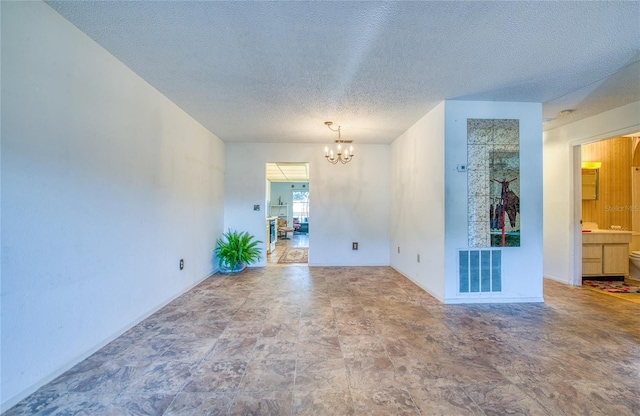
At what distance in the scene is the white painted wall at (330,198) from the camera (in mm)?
5051

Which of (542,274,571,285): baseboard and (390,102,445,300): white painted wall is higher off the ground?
(390,102,445,300): white painted wall

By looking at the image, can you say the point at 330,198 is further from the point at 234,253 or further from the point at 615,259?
the point at 615,259

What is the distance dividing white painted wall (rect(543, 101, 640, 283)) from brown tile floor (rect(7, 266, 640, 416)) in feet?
3.14

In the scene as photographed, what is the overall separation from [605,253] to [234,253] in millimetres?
5989

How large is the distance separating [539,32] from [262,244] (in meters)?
4.60

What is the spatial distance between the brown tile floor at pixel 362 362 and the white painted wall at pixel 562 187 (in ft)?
3.14

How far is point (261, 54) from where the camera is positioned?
2.12 m

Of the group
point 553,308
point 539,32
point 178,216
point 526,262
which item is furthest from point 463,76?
point 178,216

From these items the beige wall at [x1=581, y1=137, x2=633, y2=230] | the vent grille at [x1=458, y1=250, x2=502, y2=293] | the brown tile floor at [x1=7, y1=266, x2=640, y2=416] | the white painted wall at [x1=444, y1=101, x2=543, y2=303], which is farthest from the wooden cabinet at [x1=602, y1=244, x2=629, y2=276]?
the vent grille at [x1=458, y1=250, x2=502, y2=293]

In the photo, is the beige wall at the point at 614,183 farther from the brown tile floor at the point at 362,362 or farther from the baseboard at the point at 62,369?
the baseboard at the point at 62,369

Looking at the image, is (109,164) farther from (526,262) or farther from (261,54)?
(526,262)

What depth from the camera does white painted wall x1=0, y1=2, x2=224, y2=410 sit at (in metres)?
1.46

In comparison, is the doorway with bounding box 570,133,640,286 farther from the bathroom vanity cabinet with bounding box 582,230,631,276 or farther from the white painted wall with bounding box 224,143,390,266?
the white painted wall with bounding box 224,143,390,266

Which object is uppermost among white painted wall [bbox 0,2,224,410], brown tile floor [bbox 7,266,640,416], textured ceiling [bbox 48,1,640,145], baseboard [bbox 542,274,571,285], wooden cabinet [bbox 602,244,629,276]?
textured ceiling [bbox 48,1,640,145]
